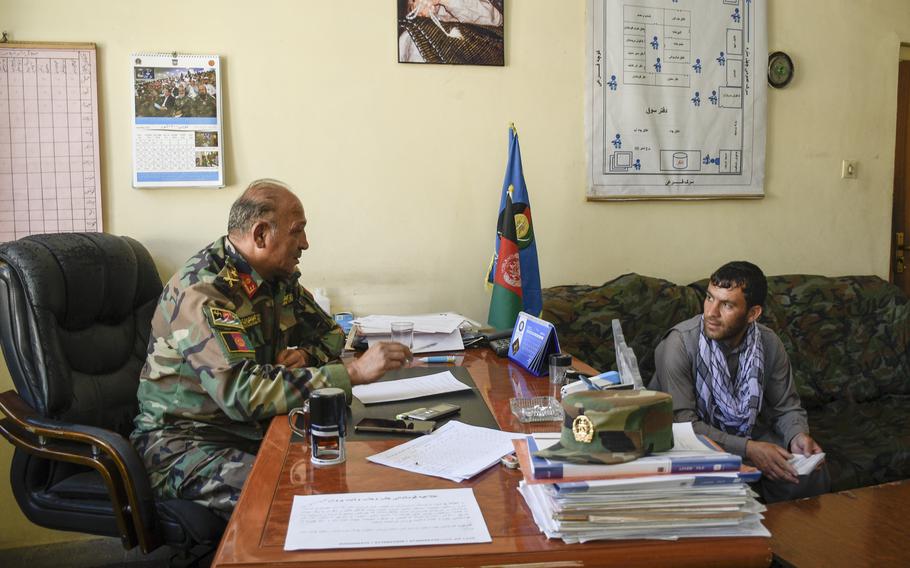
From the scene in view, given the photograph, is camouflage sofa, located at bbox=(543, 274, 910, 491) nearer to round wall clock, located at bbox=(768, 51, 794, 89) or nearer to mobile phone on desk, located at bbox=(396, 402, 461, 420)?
round wall clock, located at bbox=(768, 51, 794, 89)

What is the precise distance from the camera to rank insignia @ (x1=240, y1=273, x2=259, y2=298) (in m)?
1.81

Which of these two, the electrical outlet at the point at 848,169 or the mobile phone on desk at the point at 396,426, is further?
the electrical outlet at the point at 848,169

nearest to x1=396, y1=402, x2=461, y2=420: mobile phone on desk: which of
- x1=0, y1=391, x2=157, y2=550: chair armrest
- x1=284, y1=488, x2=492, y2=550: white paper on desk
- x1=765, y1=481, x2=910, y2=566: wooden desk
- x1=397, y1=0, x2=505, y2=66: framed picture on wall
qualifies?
x1=284, y1=488, x2=492, y2=550: white paper on desk

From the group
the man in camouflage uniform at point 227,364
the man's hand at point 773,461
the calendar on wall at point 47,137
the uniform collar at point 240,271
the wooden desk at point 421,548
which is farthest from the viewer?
the calendar on wall at point 47,137

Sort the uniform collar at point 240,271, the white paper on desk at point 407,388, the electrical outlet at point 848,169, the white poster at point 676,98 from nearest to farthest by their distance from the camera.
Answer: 1. the white paper on desk at point 407,388
2. the uniform collar at point 240,271
3. the white poster at point 676,98
4. the electrical outlet at point 848,169

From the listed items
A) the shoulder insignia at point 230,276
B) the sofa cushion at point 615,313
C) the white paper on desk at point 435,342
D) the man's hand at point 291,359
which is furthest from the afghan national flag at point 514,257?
the shoulder insignia at point 230,276

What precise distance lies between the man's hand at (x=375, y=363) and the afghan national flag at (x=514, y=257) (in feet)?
3.22

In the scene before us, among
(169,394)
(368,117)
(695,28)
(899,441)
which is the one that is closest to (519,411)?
(169,394)

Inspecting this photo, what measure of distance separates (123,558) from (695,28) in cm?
312

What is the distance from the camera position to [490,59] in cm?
278

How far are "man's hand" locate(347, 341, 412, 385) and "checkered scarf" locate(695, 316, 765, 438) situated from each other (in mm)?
1078

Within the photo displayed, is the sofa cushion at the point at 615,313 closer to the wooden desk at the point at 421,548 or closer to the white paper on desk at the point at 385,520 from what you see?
the wooden desk at the point at 421,548

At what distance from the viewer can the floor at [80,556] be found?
99.6 inches

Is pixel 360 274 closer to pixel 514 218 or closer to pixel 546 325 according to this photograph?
pixel 514 218
